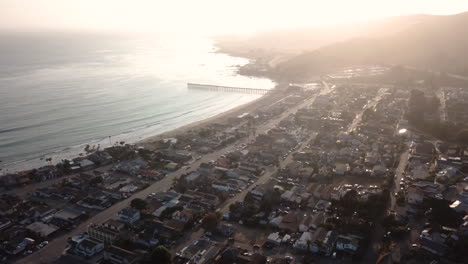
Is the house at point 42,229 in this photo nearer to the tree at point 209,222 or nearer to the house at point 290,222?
the tree at point 209,222

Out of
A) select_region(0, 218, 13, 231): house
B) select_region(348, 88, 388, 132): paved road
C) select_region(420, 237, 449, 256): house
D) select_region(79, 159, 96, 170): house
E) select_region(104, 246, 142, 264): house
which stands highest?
select_region(348, 88, 388, 132): paved road

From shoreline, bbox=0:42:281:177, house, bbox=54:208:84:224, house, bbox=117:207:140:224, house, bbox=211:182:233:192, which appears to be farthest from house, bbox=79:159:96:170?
house, bbox=211:182:233:192

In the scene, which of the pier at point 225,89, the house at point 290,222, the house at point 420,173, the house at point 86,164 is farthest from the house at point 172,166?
the pier at point 225,89

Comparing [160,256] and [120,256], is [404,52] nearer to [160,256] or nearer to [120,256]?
[160,256]

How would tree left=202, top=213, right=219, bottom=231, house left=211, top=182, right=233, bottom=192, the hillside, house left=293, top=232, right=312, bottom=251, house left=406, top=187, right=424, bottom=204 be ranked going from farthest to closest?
the hillside → house left=211, top=182, right=233, bottom=192 → house left=406, top=187, right=424, bottom=204 → tree left=202, top=213, right=219, bottom=231 → house left=293, top=232, right=312, bottom=251

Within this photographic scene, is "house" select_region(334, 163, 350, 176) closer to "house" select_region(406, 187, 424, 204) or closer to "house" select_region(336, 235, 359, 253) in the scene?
"house" select_region(406, 187, 424, 204)

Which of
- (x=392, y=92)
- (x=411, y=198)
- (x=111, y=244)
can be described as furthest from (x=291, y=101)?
(x=111, y=244)

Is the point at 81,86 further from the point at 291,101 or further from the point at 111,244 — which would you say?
the point at 111,244

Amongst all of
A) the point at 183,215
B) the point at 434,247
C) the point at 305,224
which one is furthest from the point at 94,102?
the point at 434,247
